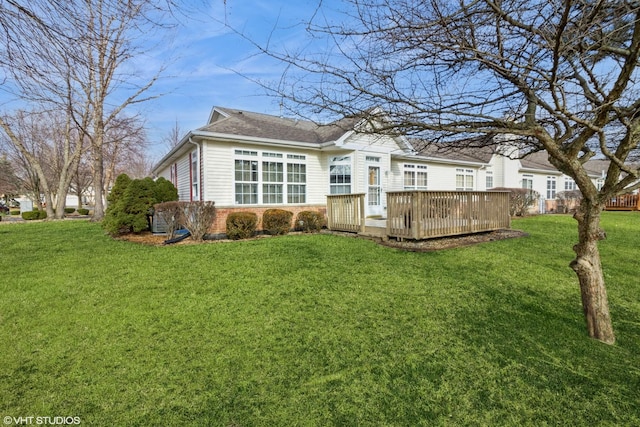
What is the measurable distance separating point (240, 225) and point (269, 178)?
8.14ft

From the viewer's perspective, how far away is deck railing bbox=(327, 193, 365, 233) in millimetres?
9539

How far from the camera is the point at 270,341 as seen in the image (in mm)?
3270

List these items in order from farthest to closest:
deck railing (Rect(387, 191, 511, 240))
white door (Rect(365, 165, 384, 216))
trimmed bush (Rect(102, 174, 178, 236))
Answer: white door (Rect(365, 165, 384, 216)), trimmed bush (Rect(102, 174, 178, 236)), deck railing (Rect(387, 191, 511, 240))

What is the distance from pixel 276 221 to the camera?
33.6 feet

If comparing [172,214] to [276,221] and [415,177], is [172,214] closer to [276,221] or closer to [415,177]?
[276,221]

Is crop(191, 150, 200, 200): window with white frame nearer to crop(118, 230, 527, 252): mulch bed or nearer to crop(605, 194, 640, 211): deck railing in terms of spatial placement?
crop(118, 230, 527, 252): mulch bed

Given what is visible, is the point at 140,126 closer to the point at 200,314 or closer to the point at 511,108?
the point at 200,314

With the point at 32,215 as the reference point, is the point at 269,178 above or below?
above

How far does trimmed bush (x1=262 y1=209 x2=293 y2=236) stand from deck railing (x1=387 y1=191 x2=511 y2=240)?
3.62 m

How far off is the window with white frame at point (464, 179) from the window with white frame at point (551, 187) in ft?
32.6

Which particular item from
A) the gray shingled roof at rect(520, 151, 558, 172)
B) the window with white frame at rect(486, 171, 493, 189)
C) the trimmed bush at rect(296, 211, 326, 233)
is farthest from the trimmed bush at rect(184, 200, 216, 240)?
the gray shingled roof at rect(520, 151, 558, 172)

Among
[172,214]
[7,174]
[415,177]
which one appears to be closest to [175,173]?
[172,214]

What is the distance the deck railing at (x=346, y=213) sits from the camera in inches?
376

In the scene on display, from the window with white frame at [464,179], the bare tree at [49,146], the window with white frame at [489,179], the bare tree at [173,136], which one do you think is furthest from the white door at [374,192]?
the bare tree at [173,136]
